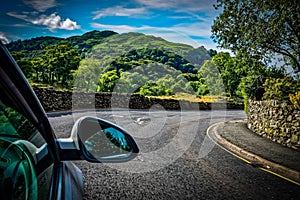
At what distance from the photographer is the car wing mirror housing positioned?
1279 millimetres

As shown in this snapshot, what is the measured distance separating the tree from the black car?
13.0 meters

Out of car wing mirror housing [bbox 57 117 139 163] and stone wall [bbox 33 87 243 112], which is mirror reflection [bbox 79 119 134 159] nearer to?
car wing mirror housing [bbox 57 117 139 163]

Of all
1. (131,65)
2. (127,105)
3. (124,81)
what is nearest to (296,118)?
(127,105)

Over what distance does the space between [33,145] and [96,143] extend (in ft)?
1.52

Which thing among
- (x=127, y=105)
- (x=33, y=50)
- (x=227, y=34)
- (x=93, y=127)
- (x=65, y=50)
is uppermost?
(x=65, y=50)

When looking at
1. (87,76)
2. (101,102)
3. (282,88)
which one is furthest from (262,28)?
(87,76)

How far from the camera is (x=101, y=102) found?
25078 mm

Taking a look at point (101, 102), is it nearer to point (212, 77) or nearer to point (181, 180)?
point (181, 180)

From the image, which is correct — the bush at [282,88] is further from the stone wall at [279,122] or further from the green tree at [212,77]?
the green tree at [212,77]

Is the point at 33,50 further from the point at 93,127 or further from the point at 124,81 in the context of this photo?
the point at 124,81

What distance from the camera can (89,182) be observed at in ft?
12.4

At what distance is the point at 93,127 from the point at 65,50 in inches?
1607

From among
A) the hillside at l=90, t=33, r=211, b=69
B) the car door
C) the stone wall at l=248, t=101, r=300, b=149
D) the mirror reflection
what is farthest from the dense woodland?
the car door

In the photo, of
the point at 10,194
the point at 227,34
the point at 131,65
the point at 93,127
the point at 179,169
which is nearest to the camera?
the point at 10,194
